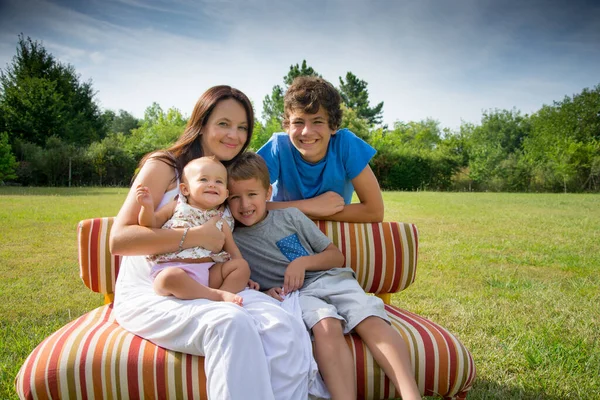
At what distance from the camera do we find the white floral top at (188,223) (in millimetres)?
2412

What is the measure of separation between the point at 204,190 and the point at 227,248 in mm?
355

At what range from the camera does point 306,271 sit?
281cm

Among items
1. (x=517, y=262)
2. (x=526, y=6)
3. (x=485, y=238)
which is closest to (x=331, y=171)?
(x=517, y=262)

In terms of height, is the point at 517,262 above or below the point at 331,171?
below

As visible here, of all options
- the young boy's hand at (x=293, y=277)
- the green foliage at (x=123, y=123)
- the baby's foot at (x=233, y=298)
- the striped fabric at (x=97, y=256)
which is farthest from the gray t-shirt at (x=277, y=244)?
the green foliage at (x=123, y=123)

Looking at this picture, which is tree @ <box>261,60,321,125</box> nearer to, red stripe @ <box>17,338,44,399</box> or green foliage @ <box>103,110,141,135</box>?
green foliage @ <box>103,110,141,135</box>

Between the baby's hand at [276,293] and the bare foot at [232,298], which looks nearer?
the bare foot at [232,298]

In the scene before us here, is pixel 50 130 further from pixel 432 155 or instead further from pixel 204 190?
pixel 204 190

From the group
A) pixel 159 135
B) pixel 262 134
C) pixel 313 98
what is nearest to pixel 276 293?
pixel 313 98

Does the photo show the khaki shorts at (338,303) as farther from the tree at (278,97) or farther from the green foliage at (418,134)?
the green foliage at (418,134)

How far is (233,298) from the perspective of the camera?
2.24m

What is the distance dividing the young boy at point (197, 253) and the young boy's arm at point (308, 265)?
0.27 meters

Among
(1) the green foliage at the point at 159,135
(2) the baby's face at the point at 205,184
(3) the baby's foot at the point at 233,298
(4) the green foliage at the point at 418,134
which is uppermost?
(4) the green foliage at the point at 418,134

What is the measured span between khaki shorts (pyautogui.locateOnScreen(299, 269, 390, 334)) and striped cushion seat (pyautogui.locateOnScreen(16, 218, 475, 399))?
0.41 ft
